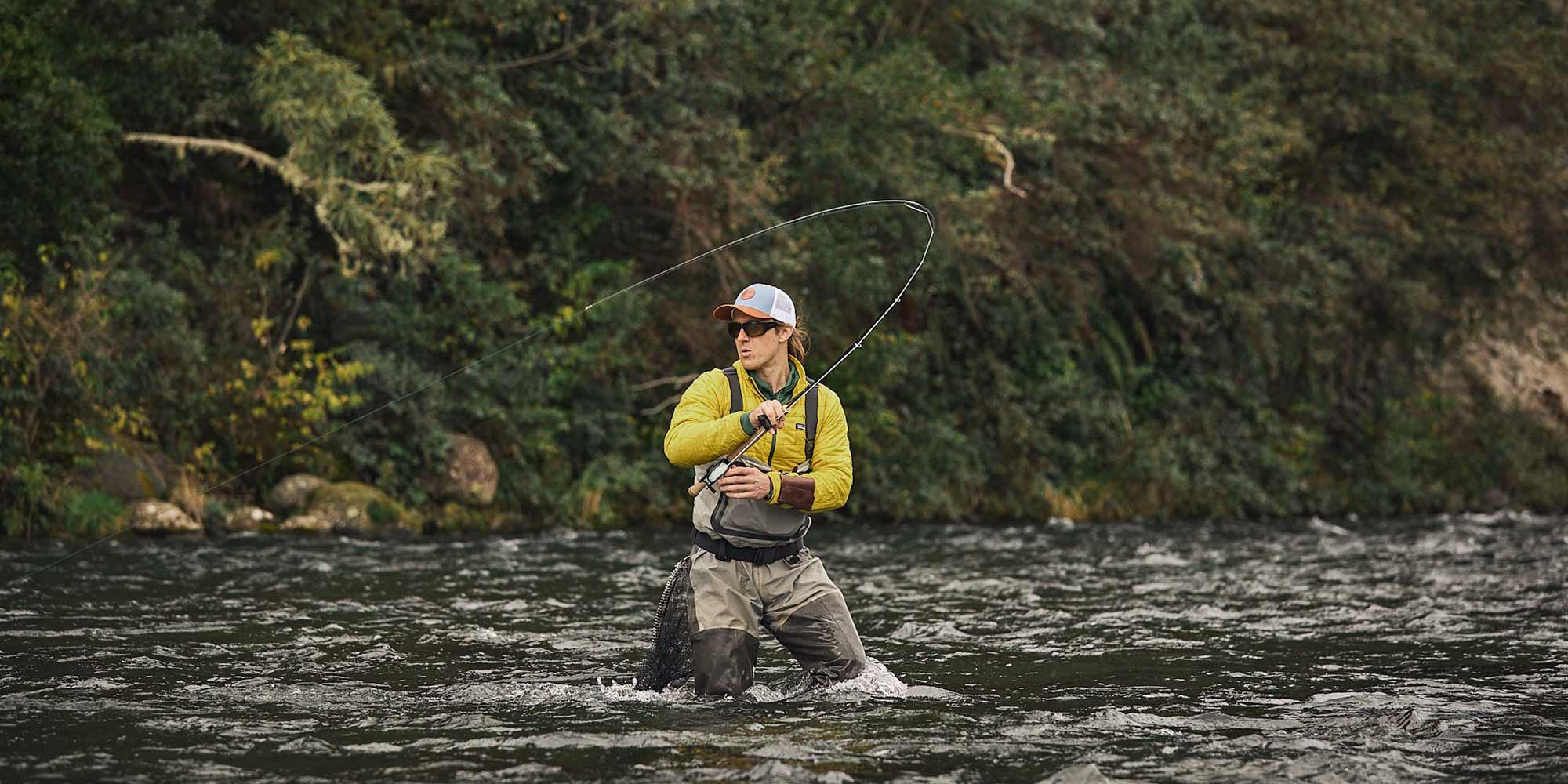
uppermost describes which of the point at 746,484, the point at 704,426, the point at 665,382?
the point at 704,426

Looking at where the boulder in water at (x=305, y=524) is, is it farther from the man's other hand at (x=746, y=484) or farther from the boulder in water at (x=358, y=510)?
the man's other hand at (x=746, y=484)

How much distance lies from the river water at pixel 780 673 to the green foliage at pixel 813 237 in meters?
3.51

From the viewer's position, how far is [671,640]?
789 cm

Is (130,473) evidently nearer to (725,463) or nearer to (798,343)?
(798,343)

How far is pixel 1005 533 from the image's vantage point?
2067 cm

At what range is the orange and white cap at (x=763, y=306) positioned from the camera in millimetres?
7625

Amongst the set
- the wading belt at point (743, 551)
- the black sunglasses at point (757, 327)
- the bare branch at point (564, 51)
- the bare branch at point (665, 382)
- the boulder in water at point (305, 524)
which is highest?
the bare branch at point (564, 51)

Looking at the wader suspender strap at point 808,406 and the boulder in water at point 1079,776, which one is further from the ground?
the wader suspender strap at point 808,406

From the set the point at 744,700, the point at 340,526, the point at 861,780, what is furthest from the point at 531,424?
the point at 861,780

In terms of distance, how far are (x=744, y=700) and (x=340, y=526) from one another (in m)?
10.8

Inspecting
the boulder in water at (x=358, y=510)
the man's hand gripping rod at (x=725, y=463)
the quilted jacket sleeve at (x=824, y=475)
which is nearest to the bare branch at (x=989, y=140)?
the boulder in water at (x=358, y=510)

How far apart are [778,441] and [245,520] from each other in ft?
36.0

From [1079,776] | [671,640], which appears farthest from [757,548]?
[1079,776]

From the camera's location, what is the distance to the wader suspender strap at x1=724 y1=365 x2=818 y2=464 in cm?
766
